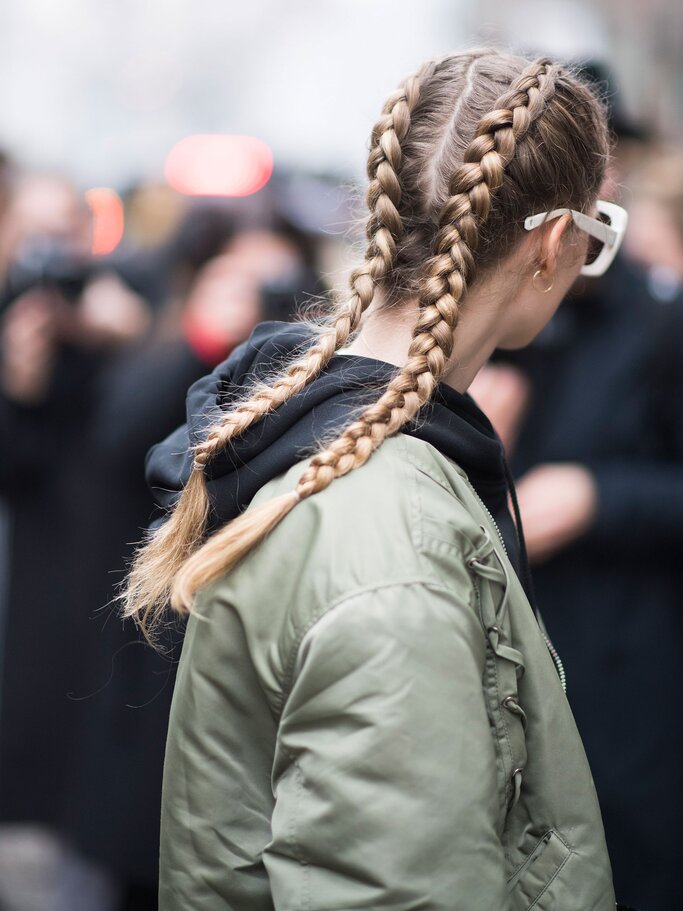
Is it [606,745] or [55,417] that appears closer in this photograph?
[606,745]

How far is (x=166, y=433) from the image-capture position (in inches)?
99.2

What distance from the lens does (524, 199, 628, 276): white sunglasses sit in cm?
129

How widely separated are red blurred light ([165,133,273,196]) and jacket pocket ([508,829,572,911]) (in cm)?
309

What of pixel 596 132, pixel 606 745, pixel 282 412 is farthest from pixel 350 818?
pixel 606 745

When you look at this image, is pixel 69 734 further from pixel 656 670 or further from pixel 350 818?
pixel 350 818

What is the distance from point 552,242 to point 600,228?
0.31 feet

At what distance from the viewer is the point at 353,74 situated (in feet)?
28.4

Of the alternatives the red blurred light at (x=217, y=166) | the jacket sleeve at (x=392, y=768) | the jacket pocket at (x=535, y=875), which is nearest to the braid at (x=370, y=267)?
the jacket sleeve at (x=392, y=768)

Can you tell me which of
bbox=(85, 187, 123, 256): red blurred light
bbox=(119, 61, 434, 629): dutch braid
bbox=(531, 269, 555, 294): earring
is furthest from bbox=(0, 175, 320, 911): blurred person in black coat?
bbox=(531, 269, 555, 294): earring

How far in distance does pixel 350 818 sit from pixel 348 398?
18.5 inches

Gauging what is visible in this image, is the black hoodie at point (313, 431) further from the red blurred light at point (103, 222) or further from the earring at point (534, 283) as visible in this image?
the red blurred light at point (103, 222)

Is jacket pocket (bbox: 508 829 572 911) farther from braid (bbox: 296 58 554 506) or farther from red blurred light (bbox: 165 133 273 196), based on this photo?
red blurred light (bbox: 165 133 273 196)

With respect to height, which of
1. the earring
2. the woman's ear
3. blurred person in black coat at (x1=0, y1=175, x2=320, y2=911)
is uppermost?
the woman's ear

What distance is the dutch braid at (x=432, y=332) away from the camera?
Result: 45.8 inches
